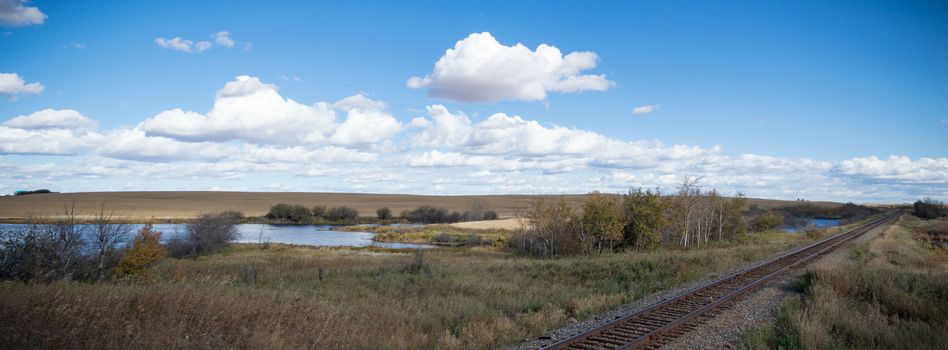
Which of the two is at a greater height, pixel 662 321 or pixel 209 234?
pixel 662 321

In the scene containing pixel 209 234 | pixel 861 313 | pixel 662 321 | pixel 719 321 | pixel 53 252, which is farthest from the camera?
pixel 209 234

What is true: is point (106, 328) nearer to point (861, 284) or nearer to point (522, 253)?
point (861, 284)

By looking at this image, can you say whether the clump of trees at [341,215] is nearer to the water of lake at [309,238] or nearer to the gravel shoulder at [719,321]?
the water of lake at [309,238]

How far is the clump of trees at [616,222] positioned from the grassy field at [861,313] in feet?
95.4

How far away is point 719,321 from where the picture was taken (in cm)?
1139

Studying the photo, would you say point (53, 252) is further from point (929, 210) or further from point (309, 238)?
point (929, 210)

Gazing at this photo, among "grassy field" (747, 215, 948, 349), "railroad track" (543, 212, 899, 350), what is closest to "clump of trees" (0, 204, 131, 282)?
"railroad track" (543, 212, 899, 350)

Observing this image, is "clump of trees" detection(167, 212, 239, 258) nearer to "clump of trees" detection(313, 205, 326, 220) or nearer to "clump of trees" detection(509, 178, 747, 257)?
"clump of trees" detection(509, 178, 747, 257)

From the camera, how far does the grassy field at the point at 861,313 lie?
9234mm

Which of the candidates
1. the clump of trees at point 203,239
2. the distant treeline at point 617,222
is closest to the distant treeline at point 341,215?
the clump of trees at point 203,239

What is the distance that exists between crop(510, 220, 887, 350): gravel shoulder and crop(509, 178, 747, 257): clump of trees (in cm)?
2936

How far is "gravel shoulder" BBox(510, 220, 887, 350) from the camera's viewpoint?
9656mm

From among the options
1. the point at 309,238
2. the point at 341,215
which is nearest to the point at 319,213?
the point at 341,215

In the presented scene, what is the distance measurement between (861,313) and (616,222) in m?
33.4
